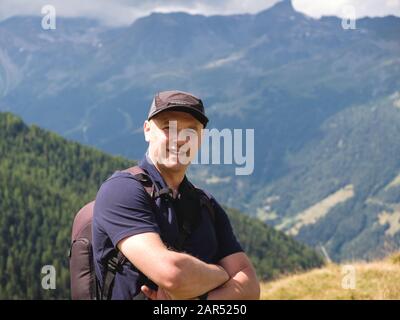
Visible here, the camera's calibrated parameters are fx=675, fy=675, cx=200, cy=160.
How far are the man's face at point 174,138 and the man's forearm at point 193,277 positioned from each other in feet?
2.69

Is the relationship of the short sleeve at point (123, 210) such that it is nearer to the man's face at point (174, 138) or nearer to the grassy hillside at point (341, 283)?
the man's face at point (174, 138)

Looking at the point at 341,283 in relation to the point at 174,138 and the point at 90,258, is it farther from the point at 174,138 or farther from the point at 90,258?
the point at 90,258

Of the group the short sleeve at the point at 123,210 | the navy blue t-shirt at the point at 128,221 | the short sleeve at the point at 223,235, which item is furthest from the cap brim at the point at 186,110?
the short sleeve at the point at 223,235

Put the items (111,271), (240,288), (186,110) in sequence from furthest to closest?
(240,288), (186,110), (111,271)

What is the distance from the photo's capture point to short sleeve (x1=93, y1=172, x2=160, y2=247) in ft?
17.4

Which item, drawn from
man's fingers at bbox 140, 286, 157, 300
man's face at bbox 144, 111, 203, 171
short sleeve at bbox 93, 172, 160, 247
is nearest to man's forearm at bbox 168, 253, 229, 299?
man's fingers at bbox 140, 286, 157, 300

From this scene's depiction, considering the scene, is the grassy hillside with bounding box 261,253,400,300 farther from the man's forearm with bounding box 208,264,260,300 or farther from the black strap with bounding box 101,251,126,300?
the black strap with bounding box 101,251,126,300

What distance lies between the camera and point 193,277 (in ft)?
18.1

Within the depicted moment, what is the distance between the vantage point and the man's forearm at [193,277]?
539cm

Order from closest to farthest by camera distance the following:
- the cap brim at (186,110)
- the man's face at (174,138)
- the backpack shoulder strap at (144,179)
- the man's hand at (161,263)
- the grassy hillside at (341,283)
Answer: the man's hand at (161,263) < the backpack shoulder strap at (144,179) < the cap brim at (186,110) < the man's face at (174,138) < the grassy hillside at (341,283)

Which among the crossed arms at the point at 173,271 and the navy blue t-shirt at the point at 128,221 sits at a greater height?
the navy blue t-shirt at the point at 128,221

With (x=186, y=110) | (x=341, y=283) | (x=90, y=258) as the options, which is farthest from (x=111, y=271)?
(x=341, y=283)

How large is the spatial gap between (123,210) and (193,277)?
0.81m
